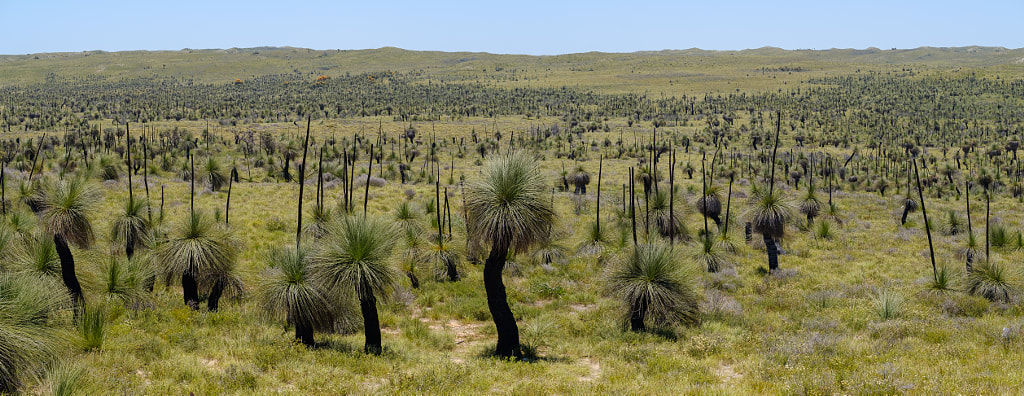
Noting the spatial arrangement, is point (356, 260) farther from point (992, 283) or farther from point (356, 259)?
point (992, 283)

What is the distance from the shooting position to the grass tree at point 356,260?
960cm

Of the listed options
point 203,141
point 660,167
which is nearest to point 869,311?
point 660,167

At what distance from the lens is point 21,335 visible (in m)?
6.65

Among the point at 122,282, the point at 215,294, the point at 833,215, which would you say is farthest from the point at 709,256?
the point at 122,282

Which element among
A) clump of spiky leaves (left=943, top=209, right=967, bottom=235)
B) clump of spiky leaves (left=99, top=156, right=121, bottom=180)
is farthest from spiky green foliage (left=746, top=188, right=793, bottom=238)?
clump of spiky leaves (left=99, top=156, right=121, bottom=180)

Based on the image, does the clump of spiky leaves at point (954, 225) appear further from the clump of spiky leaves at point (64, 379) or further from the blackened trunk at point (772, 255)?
the clump of spiky leaves at point (64, 379)

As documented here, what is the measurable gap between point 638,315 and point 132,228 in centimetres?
1252

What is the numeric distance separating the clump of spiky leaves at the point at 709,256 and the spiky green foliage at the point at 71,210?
16.8 meters

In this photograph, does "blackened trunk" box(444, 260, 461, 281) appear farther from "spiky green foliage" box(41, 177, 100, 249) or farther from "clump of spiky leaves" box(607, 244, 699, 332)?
"spiky green foliage" box(41, 177, 100, 249)

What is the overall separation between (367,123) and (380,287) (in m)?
73.0

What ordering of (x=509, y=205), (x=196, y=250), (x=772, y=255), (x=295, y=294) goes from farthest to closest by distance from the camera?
(x=772, y=255) → (x=196, y=250) → (x=509, y=205) → (x=295, y=294)

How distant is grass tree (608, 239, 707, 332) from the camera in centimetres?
1288

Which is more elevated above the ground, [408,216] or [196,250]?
[196,250]

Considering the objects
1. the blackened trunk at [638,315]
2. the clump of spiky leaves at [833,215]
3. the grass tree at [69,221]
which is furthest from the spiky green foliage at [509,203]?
the clump of spiky leaves at [833,215]
